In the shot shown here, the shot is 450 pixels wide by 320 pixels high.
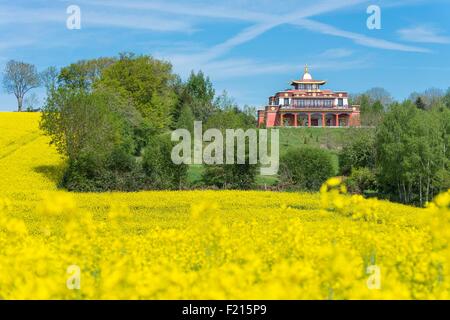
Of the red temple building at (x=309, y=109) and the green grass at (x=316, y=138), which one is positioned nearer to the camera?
the green grass at (x=316, y=138)

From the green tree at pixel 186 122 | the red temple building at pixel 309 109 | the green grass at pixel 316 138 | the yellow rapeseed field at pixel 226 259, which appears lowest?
the yellow rapeseed field at pixel 226 259

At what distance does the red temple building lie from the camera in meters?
85.2

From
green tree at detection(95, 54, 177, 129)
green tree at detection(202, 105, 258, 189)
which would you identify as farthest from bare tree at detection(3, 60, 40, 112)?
green tree at detection(202, 105, 258, 189)

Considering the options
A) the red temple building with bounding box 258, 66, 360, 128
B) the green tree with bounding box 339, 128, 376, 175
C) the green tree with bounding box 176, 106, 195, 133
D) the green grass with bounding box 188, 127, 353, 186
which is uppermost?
the red temple building with bounding box 258, 66, 360, 128

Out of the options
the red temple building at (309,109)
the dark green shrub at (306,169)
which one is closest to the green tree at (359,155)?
the dark green shrub at (306,169)

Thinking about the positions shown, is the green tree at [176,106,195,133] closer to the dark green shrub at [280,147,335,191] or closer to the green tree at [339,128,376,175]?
the green tree at [339,128,376,175]

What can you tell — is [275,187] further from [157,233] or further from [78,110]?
[157,233]

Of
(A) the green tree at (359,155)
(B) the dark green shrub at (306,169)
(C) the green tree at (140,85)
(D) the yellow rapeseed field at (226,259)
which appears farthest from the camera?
(C) the green tree at (140,85)

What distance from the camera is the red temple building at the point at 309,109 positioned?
85250mm

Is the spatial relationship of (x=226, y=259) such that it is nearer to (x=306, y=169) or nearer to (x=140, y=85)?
(x=306, y=169)

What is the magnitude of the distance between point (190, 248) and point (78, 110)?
3044 centimetres

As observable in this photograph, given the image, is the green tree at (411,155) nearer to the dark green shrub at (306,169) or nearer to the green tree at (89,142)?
the dark green shrub at (306,169)

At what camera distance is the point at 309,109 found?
85.3m

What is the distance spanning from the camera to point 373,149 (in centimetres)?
4725
